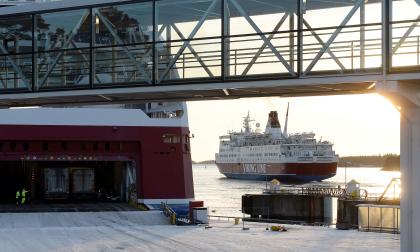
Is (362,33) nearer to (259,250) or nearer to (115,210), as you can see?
(259,250)

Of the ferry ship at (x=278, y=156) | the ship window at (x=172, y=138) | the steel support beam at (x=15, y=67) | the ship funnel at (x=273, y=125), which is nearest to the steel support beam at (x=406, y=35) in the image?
the steel support beam at (x=15, y=67)

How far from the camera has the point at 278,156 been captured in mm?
125312

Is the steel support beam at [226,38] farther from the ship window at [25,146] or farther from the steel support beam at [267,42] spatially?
the ship window at [25,146]

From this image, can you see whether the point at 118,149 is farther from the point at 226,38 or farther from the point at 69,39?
the point at 226,38

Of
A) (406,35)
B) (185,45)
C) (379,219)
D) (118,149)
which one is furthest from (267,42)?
(118,149)

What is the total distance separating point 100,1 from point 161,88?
2.32 meters

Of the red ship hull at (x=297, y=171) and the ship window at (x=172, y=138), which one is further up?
the ship window at (x=172, y=138)

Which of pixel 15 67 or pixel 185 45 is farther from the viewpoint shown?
pixel 15 67

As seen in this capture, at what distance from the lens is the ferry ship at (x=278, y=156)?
404ft

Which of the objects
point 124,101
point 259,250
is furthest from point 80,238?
point 124,101

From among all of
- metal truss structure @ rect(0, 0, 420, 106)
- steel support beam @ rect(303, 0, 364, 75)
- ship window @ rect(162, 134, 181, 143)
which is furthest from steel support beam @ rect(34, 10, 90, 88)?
ship window @ rect(162, 134, 181, 143)

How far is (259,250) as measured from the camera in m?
20.8

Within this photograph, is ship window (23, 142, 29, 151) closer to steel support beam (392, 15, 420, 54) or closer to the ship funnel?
steel support beam (392, 15, 420, 54)

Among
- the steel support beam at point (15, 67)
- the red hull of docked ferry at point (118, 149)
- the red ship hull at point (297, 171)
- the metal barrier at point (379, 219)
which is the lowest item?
the red ship hull at point (297, 171)
